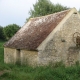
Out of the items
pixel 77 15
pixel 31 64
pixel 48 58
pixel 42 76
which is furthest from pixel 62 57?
pixel 42 76

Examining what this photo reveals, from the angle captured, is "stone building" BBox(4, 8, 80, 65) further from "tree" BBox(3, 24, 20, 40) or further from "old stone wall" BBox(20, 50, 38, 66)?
"tree" BBox(3, 24, 20, 40)

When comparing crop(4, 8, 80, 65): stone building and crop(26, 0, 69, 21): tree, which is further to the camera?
crop(26, 0, 69, 21): tree

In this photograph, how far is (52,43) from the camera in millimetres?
17500

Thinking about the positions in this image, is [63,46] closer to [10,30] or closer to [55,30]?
[55,30]

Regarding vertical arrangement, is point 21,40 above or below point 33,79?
above

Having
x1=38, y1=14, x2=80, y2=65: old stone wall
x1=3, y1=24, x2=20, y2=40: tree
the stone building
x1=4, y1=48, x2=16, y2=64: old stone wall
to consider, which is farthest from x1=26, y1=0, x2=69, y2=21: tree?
x1=38, y1=14, x2=80, y2=65: old stone wall

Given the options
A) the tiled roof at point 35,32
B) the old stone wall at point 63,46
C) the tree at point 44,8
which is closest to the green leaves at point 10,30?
the tree at point 44,8

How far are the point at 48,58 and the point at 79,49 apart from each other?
2.97 m

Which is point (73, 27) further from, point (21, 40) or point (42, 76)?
point (42, 76)

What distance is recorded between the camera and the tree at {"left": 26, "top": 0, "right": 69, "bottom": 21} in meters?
40.8

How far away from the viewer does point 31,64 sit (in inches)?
697

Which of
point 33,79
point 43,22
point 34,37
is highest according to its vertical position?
point 43,22

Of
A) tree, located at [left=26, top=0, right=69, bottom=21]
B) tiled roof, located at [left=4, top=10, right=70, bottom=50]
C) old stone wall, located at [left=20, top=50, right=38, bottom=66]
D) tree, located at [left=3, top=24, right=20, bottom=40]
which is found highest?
tree, located at [left=26, top=0, right=69, bottom=21]

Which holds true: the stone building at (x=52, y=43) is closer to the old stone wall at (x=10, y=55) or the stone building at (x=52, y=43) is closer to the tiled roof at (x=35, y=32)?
the tiled roof at (x=35, y=32)
